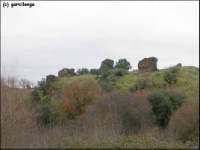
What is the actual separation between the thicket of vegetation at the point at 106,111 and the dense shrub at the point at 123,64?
0.15 metres

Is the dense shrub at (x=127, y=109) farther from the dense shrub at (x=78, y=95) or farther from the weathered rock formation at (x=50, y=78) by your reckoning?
the weathered rock formation at (x=50, y=78)

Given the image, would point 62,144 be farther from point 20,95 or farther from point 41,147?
point 20,95

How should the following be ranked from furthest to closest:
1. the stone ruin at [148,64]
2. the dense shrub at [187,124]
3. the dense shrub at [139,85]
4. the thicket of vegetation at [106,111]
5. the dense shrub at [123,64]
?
the dense shrub at [123,64] → the stone ruin at [148,64] → the dense shrub at [139,85] → the dense shrub at [187,124] → the thicket of vegetation at [106,111]

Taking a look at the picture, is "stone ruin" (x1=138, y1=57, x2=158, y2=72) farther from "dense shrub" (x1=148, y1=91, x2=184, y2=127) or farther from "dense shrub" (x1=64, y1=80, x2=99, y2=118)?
"dense shrub" (x1=148, y1=91, x2=184, y2=127)

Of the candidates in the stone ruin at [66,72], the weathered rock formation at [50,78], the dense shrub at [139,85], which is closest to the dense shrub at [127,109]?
the weathered rock formation at [50,78]

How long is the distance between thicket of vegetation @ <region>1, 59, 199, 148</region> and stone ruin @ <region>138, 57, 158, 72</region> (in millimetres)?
2060

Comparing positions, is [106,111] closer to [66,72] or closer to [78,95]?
[78,95]

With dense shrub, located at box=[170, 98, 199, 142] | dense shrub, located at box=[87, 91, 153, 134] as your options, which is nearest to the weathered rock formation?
dense shrub, located at box=[87, 91, 153, 134]

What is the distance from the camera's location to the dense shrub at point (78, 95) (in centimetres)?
3881

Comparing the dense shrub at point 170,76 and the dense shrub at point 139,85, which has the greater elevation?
the dense shrub at point 170,76

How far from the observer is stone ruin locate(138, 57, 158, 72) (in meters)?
61.6

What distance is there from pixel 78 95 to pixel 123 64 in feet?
78.9

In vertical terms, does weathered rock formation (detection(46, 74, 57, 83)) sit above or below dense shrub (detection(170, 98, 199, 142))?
above

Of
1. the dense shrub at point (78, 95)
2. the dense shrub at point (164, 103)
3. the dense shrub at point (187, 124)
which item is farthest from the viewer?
the dense shrub at point (78, 95)
